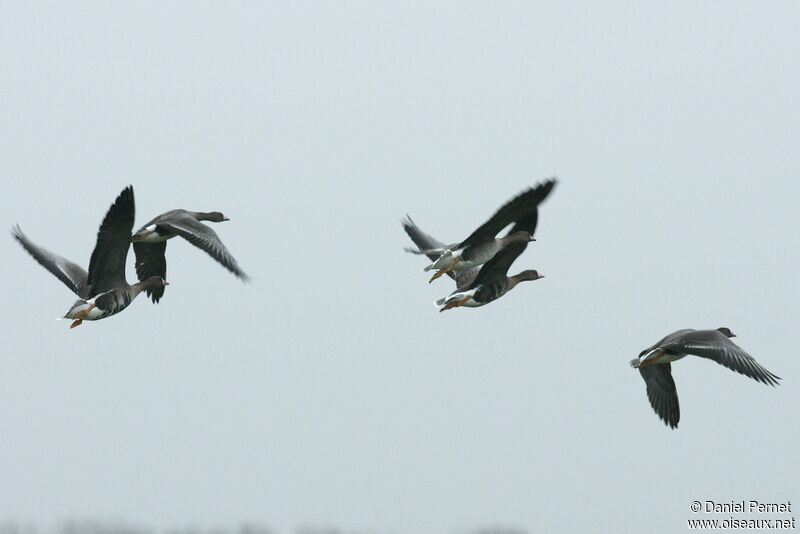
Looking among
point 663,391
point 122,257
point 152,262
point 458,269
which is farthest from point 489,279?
point 152,262

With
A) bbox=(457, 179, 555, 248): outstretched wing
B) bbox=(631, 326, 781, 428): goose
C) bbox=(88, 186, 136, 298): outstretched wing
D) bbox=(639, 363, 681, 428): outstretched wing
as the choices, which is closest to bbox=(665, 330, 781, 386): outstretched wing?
bbox=(631, 326, 781, 428): goose

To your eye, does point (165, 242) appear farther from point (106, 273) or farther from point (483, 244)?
point (483, 244)

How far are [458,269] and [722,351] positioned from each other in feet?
17.4

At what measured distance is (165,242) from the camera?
92.1ft

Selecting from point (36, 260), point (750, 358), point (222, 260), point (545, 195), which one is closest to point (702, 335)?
point (750, 358)

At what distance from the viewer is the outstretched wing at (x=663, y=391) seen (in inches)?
964

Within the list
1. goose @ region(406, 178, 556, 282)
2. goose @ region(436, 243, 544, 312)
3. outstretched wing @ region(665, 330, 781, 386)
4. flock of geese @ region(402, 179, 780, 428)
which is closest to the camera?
outstretched wing @ region(665, 330, 781, 386)

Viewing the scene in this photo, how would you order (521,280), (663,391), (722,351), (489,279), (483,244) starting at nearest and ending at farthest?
1. (722,351)
2. (663,391)
3. (483,244)
4. (489,279)
5. (521,280)

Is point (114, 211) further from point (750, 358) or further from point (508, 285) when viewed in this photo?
point (750, 358)

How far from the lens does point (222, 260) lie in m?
25.8

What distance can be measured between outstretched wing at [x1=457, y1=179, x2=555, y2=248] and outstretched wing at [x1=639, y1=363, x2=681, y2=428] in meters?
3.43

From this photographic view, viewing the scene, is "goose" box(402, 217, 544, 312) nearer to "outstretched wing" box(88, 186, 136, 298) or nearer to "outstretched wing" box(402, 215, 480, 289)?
"outstretched wing" box(402, 215, 480, 289)

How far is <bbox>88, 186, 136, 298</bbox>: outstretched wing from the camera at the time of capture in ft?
73.1

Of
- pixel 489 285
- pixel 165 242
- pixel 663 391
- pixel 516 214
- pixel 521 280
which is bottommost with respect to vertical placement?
pixel 663 391
